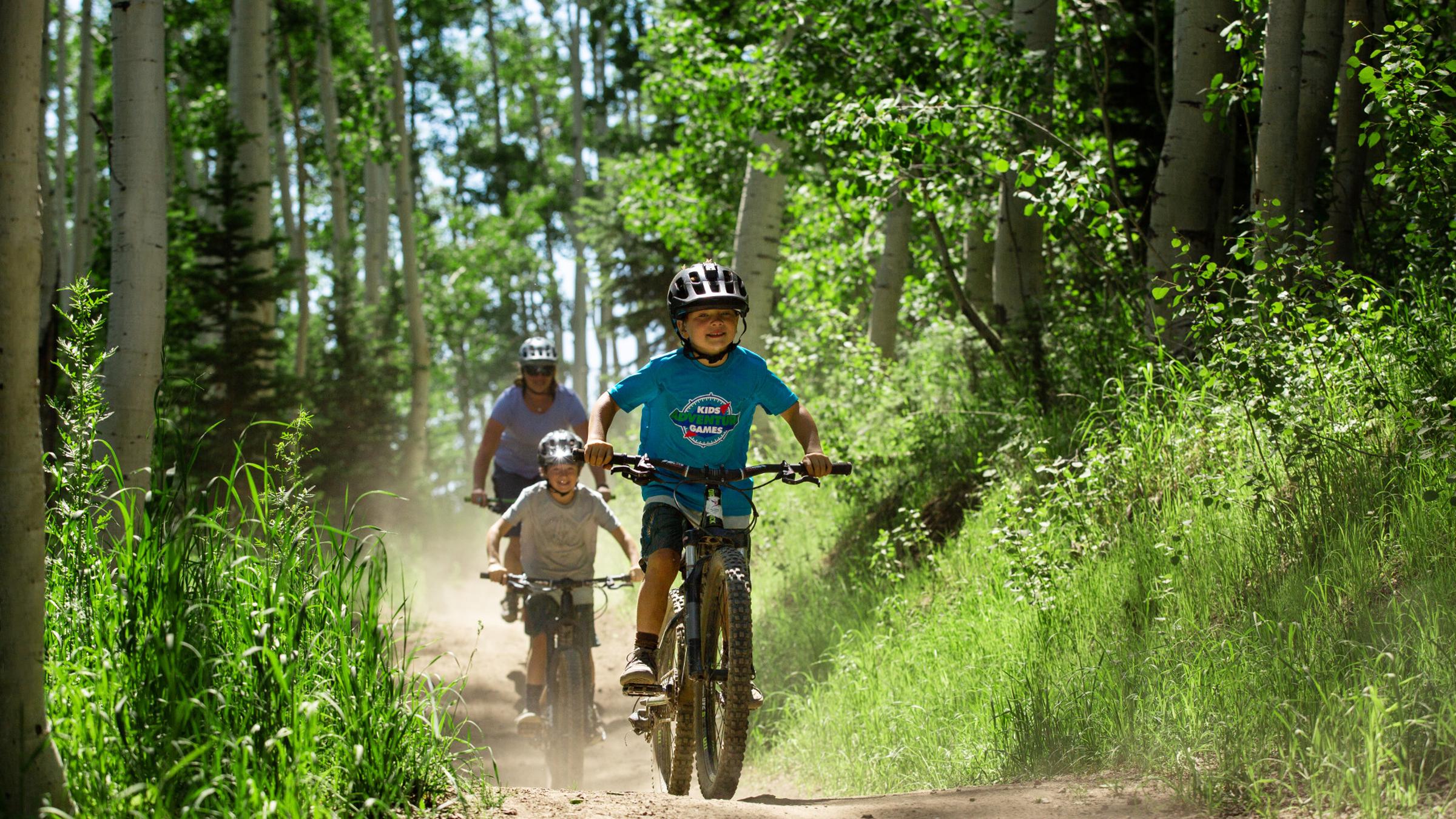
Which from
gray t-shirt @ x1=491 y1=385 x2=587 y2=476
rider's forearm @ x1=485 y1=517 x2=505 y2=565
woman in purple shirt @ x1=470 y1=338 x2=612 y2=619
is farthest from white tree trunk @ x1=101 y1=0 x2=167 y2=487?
gray t-shirt @ x1=491 y1=385 x2=587 y2=476

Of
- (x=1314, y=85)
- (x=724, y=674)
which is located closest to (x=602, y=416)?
(x=724, y=674)

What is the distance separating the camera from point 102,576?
3.85m

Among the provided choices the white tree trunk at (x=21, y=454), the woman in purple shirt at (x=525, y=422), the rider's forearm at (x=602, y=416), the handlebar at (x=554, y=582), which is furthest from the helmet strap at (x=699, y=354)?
the woman in purple shirt at (x=525, y=422)

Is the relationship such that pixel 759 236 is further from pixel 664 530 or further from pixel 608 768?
pixel 664 530

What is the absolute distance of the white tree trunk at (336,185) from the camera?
19594 mm

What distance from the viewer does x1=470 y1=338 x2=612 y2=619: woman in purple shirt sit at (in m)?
9.30

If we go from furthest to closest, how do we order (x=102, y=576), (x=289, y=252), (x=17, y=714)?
(x=289, y=252) → (x=102, y=576) → (x=17, y=714)

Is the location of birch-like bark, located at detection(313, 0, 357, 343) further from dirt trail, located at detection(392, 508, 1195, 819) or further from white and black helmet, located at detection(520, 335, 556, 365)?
white and black helmet, located at detection(520, 335, 556, 365)

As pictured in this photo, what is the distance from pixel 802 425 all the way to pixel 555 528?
8.18ft

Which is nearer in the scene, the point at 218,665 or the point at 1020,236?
the point at 218,665

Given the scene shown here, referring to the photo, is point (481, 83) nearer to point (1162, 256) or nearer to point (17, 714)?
point (1162, 256)

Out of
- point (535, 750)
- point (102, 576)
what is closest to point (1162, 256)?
point (535, 750)

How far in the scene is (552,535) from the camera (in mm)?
7555

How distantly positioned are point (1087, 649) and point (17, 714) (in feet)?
14.4
